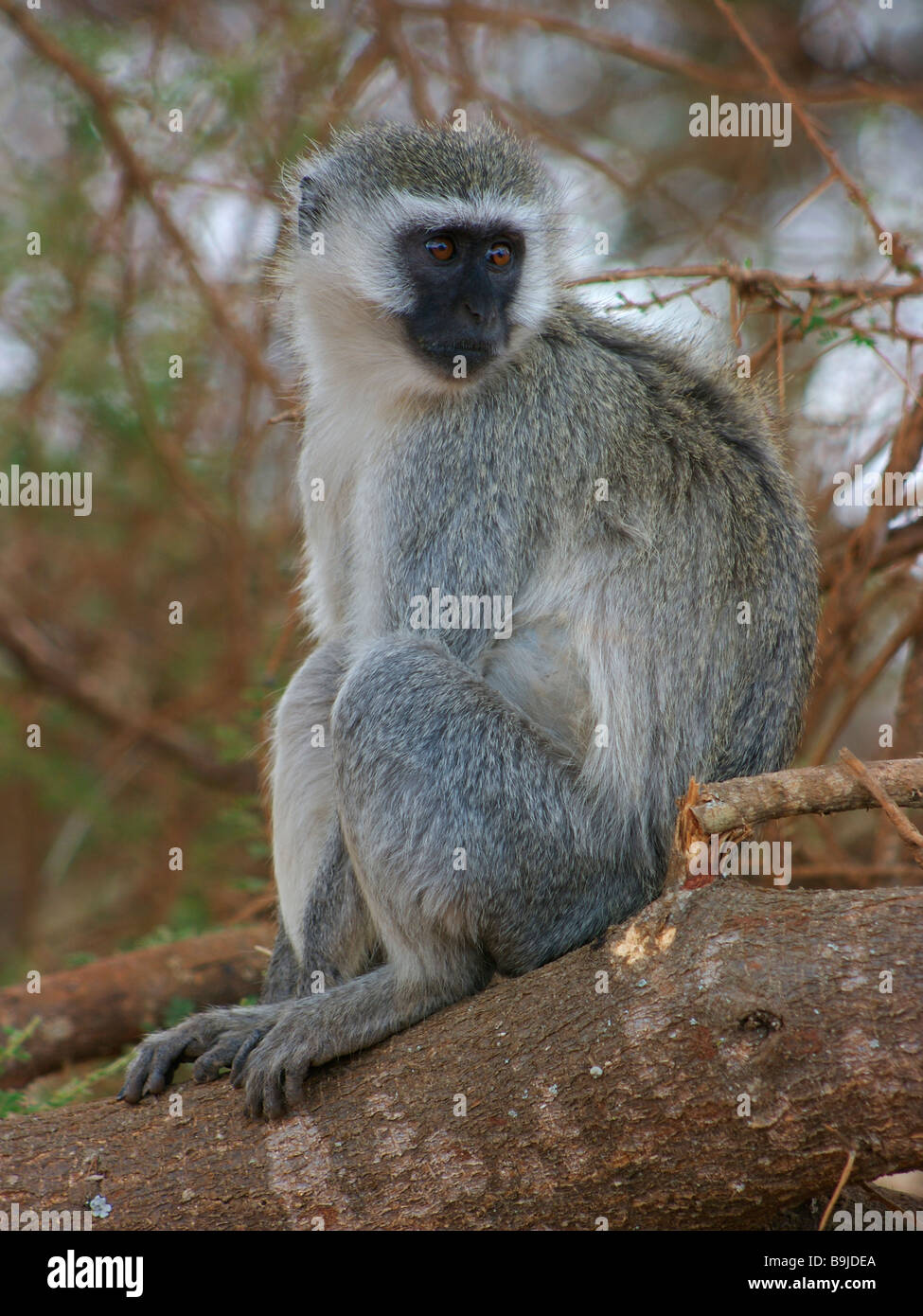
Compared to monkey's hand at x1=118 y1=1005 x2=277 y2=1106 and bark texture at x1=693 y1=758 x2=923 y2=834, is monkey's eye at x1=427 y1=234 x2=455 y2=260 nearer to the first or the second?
bark texture at x1=693 y1=758 x2=923 y2=834

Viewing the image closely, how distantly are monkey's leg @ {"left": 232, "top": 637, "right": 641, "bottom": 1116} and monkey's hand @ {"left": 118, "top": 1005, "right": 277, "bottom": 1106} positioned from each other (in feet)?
0.71

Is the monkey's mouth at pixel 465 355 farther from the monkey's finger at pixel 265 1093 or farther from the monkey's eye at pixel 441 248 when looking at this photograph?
the monkey's finger at pixel 265 1093

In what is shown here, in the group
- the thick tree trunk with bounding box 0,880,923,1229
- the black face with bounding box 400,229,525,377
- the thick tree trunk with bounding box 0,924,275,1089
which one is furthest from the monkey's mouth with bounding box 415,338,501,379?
the thick tree trunk with bounding box 0,924,275,1089

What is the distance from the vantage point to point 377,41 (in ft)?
23.5

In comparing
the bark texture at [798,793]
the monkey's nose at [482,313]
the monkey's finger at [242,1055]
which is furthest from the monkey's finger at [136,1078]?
the monkey's nose at [482,313]

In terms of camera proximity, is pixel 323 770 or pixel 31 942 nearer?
pixel 323 770

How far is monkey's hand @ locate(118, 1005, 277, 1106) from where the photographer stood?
11.9ft

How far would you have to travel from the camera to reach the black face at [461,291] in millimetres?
4012

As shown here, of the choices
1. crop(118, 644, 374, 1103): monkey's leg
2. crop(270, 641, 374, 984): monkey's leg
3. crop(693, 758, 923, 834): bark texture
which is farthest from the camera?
crop(270, 641, 374, 984): monkey's leg

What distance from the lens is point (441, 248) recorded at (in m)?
4.22

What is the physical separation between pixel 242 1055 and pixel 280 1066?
23 centimetres

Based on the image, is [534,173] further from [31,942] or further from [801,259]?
[31,942]

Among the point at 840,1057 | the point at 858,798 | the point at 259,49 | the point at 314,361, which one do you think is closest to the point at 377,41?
the point at 259,49
